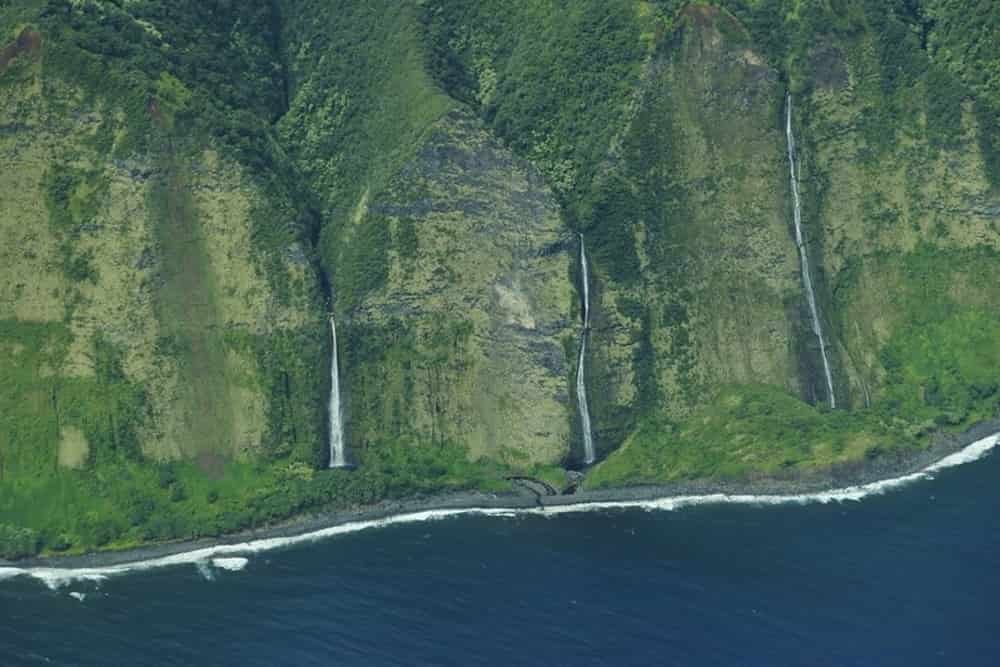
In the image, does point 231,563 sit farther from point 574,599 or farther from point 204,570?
point 574,599

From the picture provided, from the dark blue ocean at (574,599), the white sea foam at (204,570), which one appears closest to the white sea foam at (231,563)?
the white sea foam at (204,570)

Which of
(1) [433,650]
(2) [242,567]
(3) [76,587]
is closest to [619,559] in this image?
(1) [433,650]

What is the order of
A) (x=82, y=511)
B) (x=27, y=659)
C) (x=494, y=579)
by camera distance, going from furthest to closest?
1. (x=82, y=511)
2. (x=494, y=579)
3. (x=27, y=659)

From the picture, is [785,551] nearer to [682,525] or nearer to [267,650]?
[682,525]

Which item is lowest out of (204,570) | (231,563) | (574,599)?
(574,599)

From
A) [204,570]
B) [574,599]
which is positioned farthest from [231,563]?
[574,599]

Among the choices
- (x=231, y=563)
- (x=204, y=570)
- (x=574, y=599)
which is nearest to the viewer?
(x=574, y=599)

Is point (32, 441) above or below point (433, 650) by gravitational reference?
above

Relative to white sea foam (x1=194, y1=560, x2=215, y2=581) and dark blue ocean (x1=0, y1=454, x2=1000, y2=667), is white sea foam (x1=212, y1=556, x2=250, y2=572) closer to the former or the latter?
white sea foam (x1=194, y1=560, x2=215, y2=581)

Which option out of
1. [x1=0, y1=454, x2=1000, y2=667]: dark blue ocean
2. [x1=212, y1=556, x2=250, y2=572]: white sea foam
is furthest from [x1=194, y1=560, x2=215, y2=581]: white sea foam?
[x1=0, y1=454, x2=1000, y2=667]: dark blue ocean
